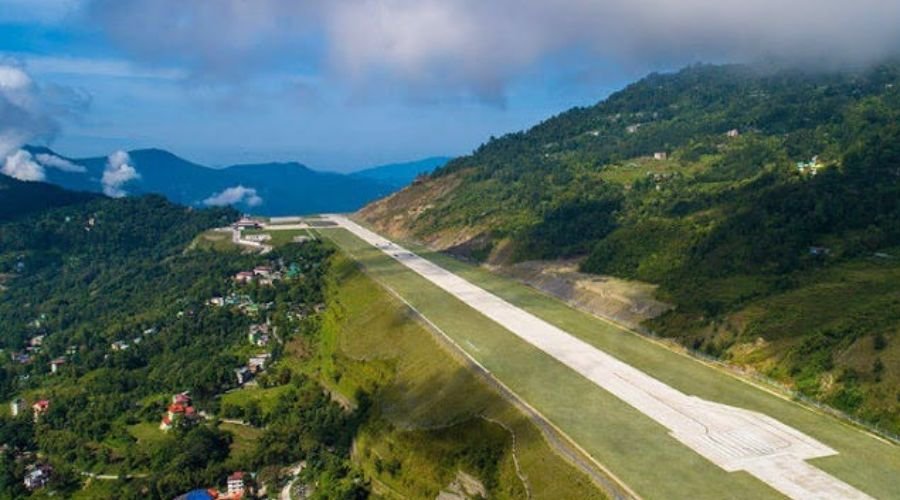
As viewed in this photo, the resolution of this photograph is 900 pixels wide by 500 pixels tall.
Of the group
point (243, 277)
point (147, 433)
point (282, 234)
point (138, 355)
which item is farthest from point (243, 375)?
point (282, 234)

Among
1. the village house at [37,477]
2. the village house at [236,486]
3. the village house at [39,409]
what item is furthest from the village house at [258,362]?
the village house at [236,486]

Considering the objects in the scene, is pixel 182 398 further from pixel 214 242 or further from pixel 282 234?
pixel 282 234

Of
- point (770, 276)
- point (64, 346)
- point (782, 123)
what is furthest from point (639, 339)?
point (782, 123)

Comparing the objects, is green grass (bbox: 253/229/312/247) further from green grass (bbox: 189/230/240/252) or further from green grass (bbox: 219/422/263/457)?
green grass (bbox: 219/422/263/457)

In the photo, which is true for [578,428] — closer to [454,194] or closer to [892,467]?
[892,467]

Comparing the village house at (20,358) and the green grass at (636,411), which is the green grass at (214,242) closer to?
the village house at (20,358)
